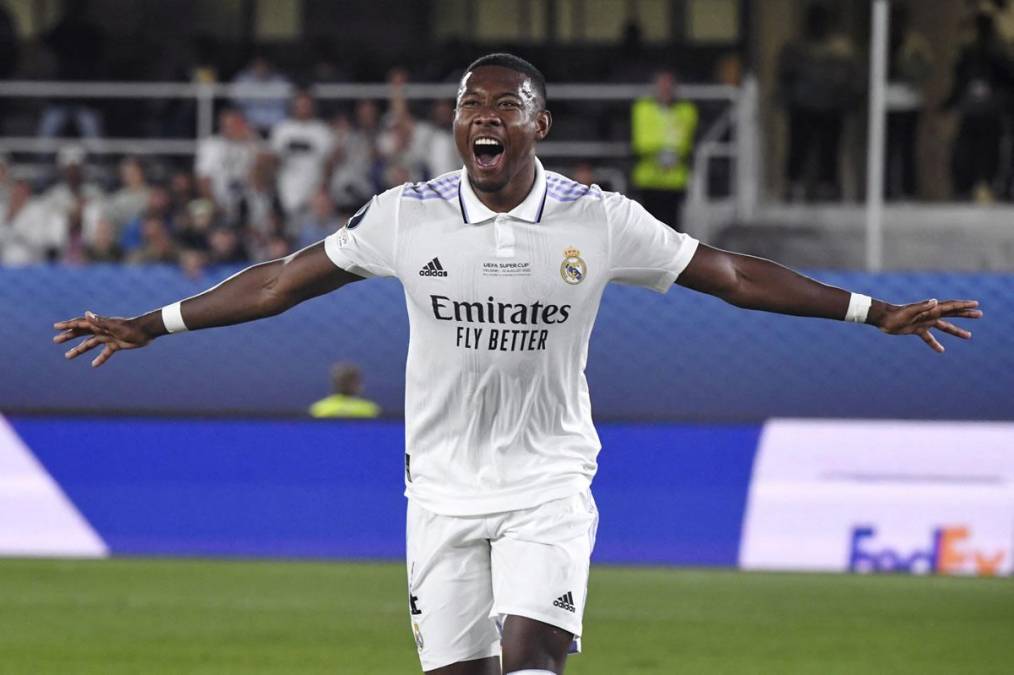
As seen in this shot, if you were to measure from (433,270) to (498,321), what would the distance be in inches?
8.9

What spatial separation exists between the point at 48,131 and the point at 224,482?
5999 millimetres

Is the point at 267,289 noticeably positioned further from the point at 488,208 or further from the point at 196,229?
the point at 196,229

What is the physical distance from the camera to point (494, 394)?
4.58m

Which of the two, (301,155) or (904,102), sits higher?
(904,102)

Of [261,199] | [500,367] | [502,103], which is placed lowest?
[261,199]

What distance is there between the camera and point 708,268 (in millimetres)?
4781

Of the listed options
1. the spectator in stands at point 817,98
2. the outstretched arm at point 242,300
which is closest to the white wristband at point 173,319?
the outstretched arm at point 242,300

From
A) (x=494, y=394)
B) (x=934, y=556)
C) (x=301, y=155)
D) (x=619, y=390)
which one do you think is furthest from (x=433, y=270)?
(x=301, y=155)

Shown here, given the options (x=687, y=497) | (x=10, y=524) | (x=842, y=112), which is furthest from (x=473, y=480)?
(x=842, y=112)

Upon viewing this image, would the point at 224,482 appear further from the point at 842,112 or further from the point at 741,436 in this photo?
the point at 842,112

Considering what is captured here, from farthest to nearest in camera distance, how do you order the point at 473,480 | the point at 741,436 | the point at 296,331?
the point at 296,331, the point at 741,436, the point at 473,480

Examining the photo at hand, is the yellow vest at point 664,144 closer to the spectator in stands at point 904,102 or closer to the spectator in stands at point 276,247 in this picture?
the spectator in stands at point 904,102

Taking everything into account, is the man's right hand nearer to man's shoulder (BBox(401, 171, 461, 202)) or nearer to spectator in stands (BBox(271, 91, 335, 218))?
man's shoulder (BBox(401, 171, 461, 202))

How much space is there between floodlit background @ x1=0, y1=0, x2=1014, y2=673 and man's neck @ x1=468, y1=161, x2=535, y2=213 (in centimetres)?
359
